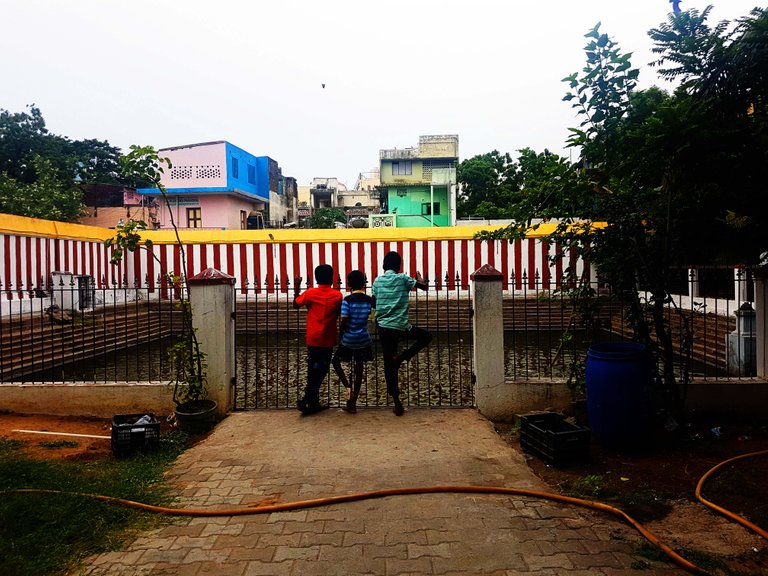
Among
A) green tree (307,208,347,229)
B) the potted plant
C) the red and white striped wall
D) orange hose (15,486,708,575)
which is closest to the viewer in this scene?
orange hose (15,486,708,575)

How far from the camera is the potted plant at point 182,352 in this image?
4664 mm

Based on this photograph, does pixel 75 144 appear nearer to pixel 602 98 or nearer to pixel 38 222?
pixel 38 222

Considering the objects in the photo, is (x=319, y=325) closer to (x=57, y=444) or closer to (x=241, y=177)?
(x=57, y=444)

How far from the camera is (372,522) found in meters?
2.88

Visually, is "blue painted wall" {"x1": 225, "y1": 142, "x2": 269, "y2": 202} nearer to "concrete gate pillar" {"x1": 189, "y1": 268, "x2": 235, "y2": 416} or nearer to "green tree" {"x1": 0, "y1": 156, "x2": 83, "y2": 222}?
"green tree" {"x1": 0, "y1": 156, "x2": 83, "y2": 222}

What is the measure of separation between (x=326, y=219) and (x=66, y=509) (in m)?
34.9

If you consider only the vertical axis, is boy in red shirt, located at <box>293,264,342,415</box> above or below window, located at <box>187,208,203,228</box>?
below

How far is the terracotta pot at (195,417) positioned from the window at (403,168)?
32.2 m

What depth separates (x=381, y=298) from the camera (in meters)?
4.91

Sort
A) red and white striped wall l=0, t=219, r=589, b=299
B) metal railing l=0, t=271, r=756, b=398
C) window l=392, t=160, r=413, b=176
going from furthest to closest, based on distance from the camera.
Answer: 1. window l=392, t=160, r=413, b=176
2. red and white striped wall l=0, t=219, r=589, b=299
3. metal railing l=0, t=271, r=756, b=398

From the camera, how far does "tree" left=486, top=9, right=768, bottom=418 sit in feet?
11.7

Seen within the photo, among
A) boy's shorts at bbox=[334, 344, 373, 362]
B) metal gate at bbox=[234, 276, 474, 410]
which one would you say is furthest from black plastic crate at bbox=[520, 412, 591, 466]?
boy's shorts at bbox=[334, 344, 373, 362]

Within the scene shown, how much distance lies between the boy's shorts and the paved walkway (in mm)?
813

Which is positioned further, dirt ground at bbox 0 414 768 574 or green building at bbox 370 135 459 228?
green building at bbox 370 135 459 228
